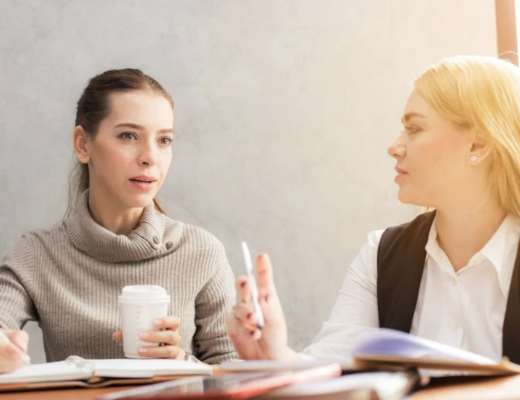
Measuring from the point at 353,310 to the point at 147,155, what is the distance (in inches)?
25.0

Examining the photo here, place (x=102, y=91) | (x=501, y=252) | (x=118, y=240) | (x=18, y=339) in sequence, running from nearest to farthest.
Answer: (x=18, y=339) → (x=501, y=252) → (x=118, y=240) → (x=102, y=91)

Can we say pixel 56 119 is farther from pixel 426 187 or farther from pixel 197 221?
pixel 426 187

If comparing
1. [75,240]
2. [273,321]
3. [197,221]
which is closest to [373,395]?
[273,321]

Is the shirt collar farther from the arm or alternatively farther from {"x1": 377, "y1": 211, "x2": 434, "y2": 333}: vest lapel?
the arm

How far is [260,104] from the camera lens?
7.63 ft

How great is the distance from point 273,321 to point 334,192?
4.18 feet

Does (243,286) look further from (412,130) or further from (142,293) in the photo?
(412,130)

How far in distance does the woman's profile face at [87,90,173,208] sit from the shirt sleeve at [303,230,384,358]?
0.55 meters

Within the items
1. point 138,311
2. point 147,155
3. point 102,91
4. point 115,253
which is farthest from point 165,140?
point 138,311

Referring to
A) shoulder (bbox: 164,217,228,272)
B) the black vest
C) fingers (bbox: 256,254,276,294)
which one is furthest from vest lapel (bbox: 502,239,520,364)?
shoulder (bbox: 164,217,228,272)

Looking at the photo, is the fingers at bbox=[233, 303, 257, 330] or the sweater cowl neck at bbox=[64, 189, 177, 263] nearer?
the fingers at bbox=[233, 303, 257, 330]

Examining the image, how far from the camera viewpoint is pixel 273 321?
3.61 ft

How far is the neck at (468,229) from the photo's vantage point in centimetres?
154

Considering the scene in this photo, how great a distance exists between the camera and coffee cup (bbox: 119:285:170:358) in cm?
123
